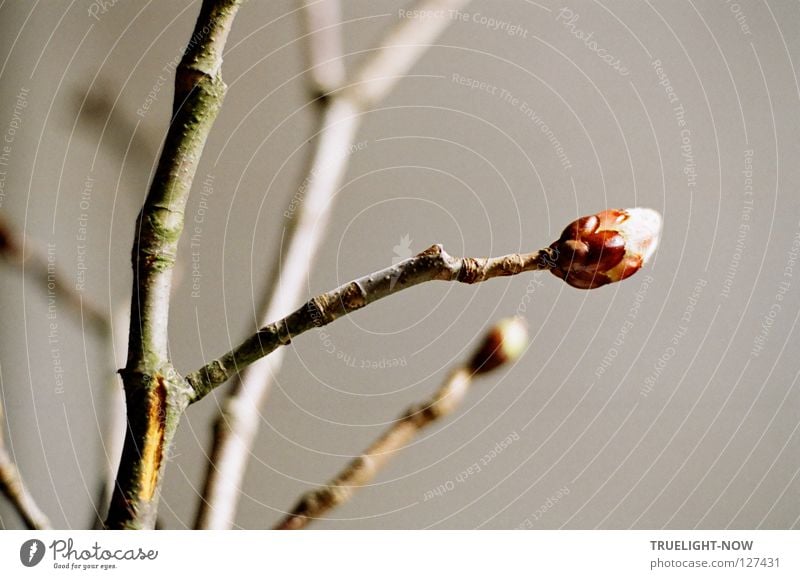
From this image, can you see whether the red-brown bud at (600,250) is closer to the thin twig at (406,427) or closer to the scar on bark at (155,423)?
the thin twig at (406,427)

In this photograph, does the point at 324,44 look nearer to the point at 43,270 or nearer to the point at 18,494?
the point at 43,270

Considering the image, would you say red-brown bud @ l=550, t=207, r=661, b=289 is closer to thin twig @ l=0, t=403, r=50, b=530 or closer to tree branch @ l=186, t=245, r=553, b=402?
tree branch @ l=186, t=245, r=553, b=402

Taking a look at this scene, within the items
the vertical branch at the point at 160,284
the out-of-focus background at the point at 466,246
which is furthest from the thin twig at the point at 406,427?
the vertical branch at the point at 160,284

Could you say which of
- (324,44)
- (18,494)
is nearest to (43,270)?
(18,494)

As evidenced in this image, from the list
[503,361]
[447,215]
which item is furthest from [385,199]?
[503,361]

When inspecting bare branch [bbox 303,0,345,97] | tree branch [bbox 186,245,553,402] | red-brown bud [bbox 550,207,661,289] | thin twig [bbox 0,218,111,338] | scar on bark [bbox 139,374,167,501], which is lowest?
scar on bark [bbox 139,374,167,501]

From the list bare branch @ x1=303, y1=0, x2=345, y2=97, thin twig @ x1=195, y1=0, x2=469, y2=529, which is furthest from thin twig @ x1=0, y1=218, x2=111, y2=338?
bare branch @ x1=303, y1=0, x2=345, y2=97
